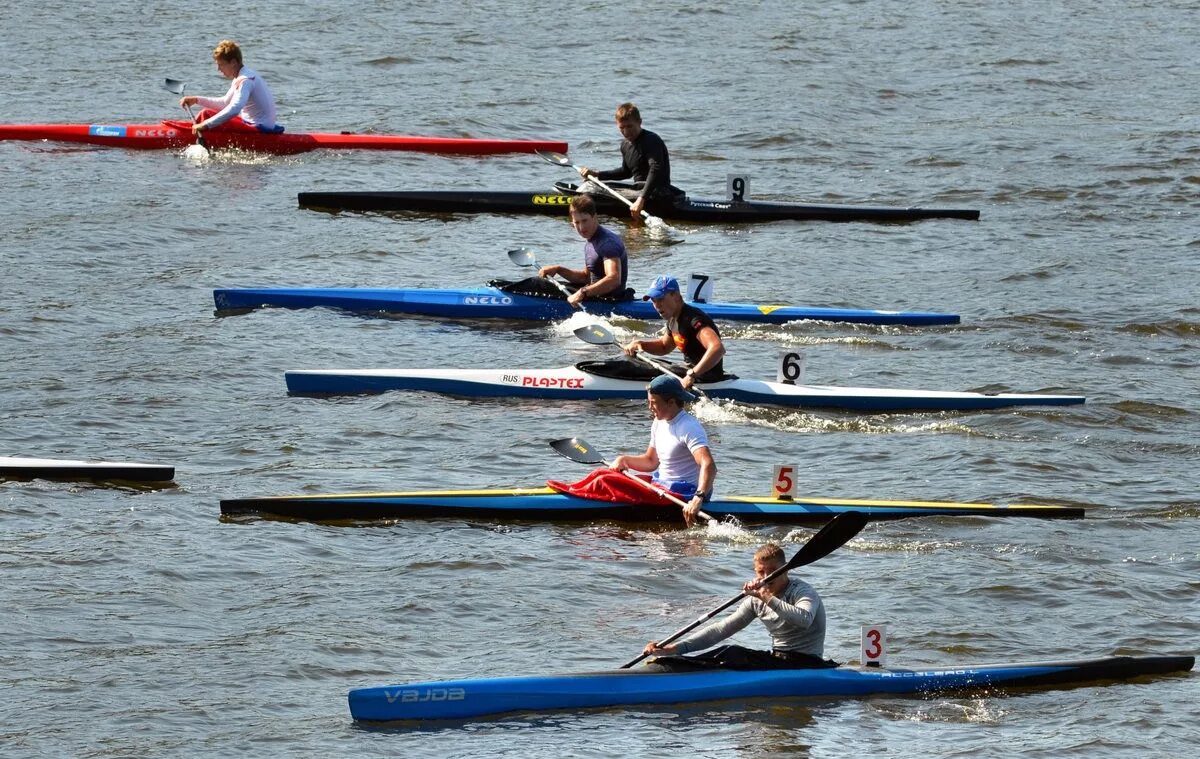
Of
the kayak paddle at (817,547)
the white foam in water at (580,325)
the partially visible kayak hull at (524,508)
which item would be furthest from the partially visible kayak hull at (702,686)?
the white foam in water at (580,325)

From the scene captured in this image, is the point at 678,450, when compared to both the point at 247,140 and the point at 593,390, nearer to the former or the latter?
the point at 593,390

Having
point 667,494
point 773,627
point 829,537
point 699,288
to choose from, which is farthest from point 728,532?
point 699,288

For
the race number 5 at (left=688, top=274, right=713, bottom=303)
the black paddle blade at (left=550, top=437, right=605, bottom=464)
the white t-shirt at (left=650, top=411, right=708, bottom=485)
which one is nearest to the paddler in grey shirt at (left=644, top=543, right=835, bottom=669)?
the white t-shirt at (left=650, top=411, right=708, bottom=485)

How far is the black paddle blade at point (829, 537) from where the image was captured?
378 inches

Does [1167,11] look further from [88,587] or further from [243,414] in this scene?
[88,587]

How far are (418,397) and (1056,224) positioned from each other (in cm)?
945

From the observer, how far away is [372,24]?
30.2 metres

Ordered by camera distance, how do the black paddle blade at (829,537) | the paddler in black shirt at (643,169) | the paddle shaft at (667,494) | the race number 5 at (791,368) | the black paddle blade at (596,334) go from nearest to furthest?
1. the black paddle blade at (829,537)
2. the paddle shaft at (667,494)
3. the race number 5 at (791,368)
4. the black paddle blade at (596,334)
5. the paddler in black shirt at (643,169)

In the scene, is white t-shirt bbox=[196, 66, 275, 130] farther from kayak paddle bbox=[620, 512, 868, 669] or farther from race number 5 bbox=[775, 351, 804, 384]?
kayak paddle bbox=[620, 512, 868, 669]

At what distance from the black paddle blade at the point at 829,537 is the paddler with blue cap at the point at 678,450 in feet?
6.02

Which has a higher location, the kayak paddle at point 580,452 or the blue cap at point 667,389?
the blue cap at point 667,389

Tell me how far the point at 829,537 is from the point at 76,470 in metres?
5.71

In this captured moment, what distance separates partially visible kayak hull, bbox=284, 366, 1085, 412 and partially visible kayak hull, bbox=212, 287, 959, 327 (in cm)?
200

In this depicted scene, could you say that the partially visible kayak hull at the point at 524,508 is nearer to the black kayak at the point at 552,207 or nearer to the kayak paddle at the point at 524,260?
the kayak paddle at the point at 524,260
